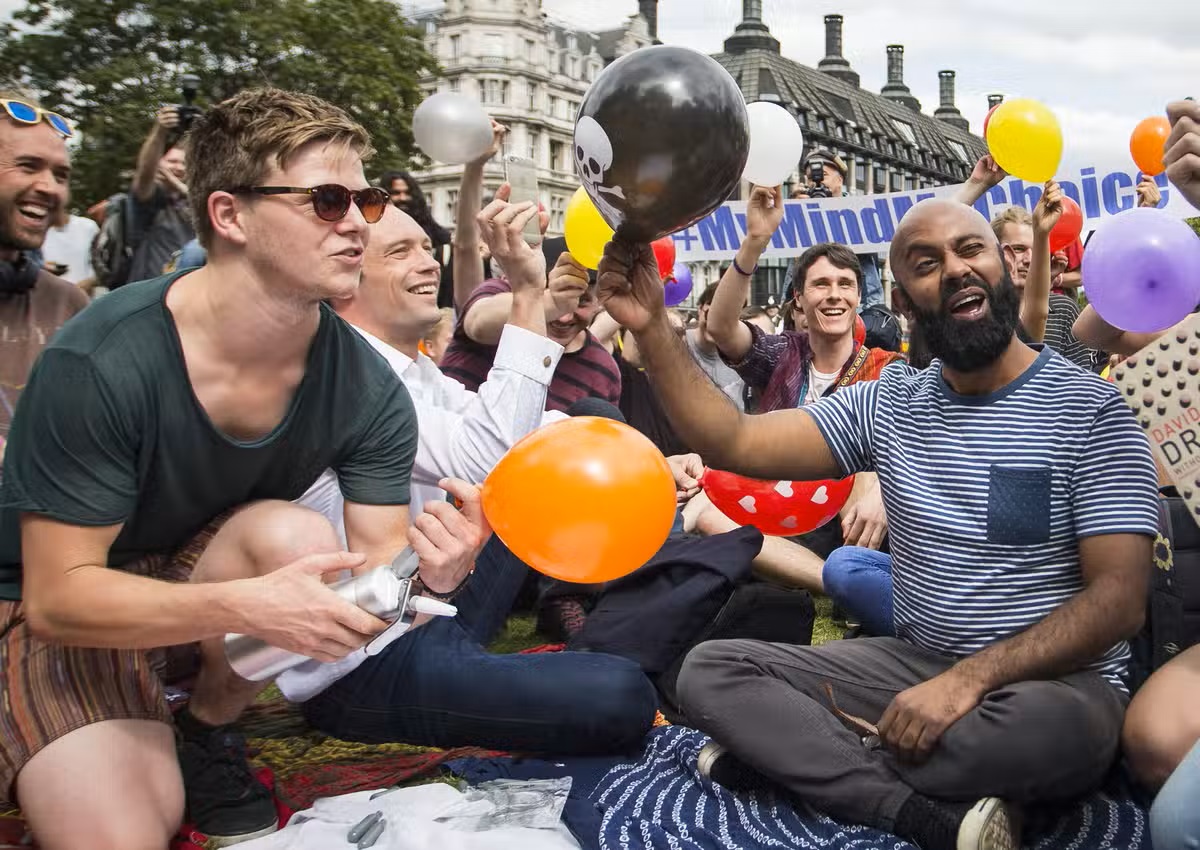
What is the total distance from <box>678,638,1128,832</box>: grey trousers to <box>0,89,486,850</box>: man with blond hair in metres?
0.93

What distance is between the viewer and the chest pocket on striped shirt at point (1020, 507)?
9.21ft

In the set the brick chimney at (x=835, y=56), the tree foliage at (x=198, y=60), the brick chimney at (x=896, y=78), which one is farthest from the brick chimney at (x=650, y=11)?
the tree foliage at (x=198, y=60)

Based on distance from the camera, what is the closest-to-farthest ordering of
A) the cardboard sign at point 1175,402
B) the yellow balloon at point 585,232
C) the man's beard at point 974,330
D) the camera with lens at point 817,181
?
the cardboard sign at point 1175,402, the man's beard at point 974,330, the yellow balloon at point 585,232, the camera with lens at point 817,181

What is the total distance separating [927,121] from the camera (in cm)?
→ 8525

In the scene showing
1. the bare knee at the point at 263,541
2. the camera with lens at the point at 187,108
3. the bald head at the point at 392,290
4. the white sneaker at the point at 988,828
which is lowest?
the white sneaker at the point at 988,828

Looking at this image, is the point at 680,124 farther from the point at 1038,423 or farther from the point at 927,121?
the point at 927,121

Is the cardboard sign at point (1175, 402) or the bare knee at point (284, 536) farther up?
the cardboard sign at point (1175, 402)

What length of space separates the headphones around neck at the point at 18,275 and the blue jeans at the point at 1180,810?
3527 millimetres

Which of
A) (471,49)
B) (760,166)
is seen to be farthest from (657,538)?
(471,49)

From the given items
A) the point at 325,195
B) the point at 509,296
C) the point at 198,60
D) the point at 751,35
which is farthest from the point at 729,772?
the point at 751,35

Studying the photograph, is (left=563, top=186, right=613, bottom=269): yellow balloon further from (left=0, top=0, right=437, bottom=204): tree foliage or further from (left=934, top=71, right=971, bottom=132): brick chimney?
(left=934, top=71, right=971, bottom=132): brick chimney

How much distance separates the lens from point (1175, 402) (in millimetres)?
2662

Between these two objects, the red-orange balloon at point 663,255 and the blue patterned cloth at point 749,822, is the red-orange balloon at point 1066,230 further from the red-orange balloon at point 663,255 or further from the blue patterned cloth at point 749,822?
the blue patterned cloth at point 749,822

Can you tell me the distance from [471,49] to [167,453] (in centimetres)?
6112
